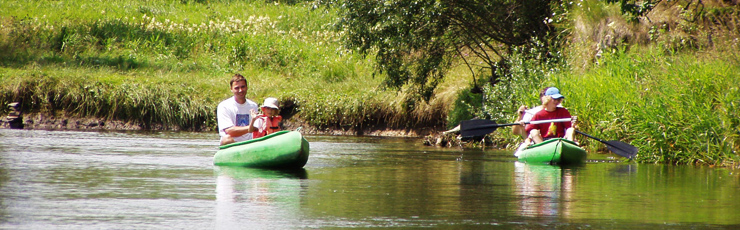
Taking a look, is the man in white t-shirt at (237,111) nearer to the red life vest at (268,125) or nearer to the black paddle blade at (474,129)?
the red life vest at (268,125)

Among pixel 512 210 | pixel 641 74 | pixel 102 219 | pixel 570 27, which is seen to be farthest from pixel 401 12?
pixel 102 219

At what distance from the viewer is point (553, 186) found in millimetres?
9000

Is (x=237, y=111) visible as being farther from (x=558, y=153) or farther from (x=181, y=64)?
(x=181, y=64)

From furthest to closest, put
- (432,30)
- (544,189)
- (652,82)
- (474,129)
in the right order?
(432,30)
(474,129)
(652,82)
(544,189)

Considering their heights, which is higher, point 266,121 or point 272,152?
point 266,121

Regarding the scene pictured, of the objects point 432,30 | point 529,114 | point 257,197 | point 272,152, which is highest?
point 432,30

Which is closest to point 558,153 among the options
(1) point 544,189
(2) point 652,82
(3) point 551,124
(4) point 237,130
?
(3) point 551,124

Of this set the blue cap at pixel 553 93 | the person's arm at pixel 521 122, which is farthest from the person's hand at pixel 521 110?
the blue cap at pixel 553 93

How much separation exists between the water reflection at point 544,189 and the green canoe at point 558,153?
0.18m

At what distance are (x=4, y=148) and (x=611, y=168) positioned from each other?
8766 millimetres

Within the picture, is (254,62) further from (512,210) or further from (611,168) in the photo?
(512,210)

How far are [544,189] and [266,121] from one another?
387 centimetres

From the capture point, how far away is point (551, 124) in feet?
43.9

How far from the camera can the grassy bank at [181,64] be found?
22641 mm
